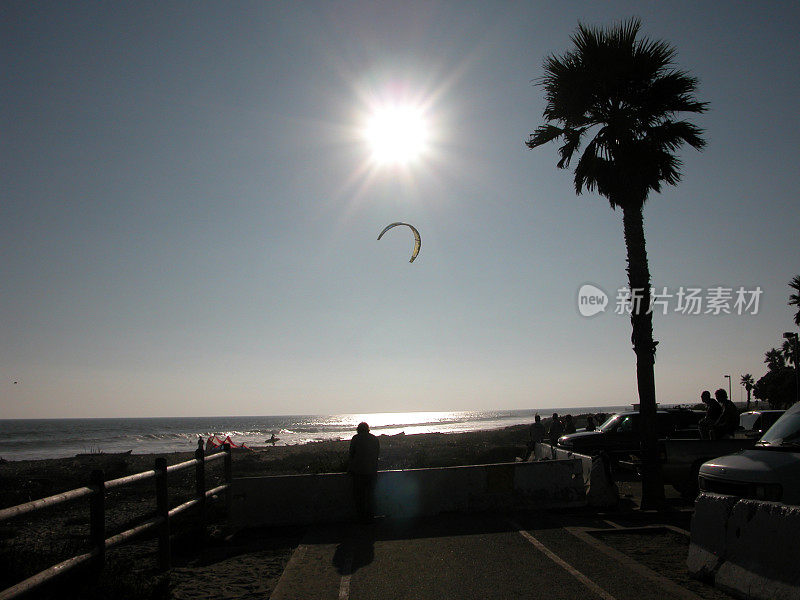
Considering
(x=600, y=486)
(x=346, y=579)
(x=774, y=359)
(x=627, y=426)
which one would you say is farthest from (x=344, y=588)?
(x=774, y=359)

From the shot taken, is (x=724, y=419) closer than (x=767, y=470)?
No

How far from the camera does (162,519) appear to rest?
7621 millimetres

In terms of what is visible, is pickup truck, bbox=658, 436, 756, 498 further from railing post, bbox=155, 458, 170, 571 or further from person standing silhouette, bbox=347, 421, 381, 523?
railing post, bbox=155, 458, 170, 571

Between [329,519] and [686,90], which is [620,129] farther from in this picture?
[329,519]

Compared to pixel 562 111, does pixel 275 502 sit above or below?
below

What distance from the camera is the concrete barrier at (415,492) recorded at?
10.4 m

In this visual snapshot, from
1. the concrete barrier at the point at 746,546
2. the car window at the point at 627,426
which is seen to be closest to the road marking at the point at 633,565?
the concrete barrier at the point at 746,546

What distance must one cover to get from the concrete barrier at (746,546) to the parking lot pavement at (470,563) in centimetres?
41

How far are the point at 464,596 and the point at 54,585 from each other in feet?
11.8

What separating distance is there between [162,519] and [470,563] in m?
3.67

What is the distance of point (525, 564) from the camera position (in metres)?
7.28

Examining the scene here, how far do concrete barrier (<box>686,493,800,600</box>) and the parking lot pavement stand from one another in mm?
413

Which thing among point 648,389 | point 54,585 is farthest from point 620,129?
point 54,585

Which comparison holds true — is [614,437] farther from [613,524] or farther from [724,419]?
[613,524]
